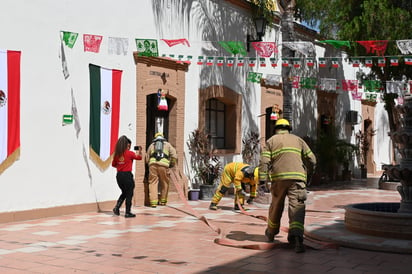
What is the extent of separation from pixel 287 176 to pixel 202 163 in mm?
7470

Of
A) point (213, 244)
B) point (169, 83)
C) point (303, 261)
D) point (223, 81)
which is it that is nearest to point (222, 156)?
point (223, 81)

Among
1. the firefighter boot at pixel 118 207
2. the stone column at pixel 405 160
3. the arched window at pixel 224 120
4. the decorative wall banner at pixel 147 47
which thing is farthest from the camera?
the arched window at pixel 224 120

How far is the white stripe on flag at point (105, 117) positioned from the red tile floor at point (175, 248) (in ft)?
5.12

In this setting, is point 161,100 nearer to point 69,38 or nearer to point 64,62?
point 64,62

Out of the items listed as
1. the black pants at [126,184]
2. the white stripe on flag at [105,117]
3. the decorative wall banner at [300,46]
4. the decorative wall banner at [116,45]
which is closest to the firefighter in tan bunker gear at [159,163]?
the white stripe on flag at [105,117]

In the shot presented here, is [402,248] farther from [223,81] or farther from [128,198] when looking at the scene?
[223,81]

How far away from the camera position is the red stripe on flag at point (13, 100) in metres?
10.1

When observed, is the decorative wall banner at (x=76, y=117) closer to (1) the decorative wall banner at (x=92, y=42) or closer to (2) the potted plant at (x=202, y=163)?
(1) the decorative wall banner at (x=92, y=42)

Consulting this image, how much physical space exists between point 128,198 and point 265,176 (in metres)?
4.15

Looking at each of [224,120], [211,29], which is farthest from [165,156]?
[211,29]

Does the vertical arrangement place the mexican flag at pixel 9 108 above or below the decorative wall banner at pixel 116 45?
below

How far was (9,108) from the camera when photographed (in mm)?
10141

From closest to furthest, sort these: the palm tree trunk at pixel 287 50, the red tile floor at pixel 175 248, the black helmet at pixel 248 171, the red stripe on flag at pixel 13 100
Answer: the red tile floor at pixel 175 248 < the red stripe on flag at pixel 13 100 < the black helmet at pixel 248 171 < the palm tree trunk at pixel 287 50

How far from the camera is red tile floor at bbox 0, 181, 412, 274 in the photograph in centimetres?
658
